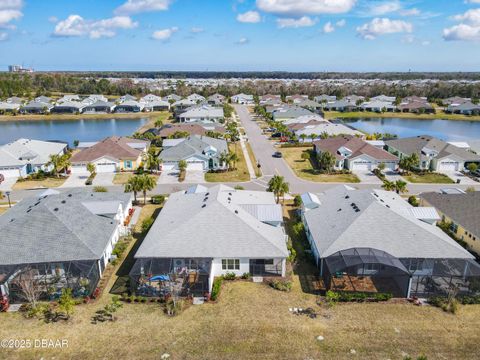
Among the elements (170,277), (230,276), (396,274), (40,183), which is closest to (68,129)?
(40,183)

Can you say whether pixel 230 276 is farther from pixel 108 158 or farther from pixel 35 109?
pixel 35 109

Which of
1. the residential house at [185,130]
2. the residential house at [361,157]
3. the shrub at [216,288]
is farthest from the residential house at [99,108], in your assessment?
the shrub at [216,288]

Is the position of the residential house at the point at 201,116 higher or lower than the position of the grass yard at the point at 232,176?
higher

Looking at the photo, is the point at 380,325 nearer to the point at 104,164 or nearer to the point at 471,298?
the point at 471,298

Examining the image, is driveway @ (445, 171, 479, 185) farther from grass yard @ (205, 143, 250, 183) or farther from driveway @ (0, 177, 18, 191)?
driveway @ (0, 177, 18, 191)

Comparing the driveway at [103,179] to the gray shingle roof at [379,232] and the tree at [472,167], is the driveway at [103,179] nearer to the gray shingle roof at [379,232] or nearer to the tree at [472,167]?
the gray shingle roof at [379,232]

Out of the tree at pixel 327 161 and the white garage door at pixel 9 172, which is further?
the tree at pixel 327 161

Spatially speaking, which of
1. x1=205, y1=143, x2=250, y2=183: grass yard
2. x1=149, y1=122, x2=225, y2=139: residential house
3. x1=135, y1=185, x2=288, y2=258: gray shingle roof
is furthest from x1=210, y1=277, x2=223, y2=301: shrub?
x1=149, y1=122, x2=225, y2=139: residential house

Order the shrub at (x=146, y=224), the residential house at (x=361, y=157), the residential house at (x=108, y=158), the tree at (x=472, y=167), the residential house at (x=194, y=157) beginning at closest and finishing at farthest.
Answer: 1. the shrub at (x=146, y=224)
2. the tree at (x=472, y=167)
3. the residential house at (x=108, y=158)
4. the residential house at (x=194, y=157)
5. the residential house at (x=361, y=157)
